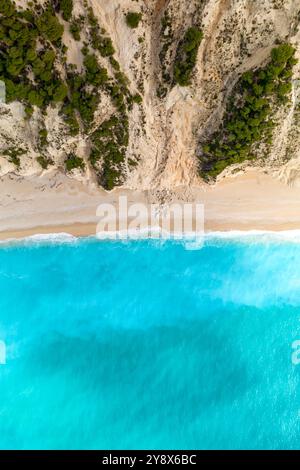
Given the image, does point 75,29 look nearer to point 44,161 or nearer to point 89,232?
point 44,161

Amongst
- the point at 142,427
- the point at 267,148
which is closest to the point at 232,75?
the point at 267,148

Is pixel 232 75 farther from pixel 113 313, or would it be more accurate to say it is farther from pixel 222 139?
pixel 113 313

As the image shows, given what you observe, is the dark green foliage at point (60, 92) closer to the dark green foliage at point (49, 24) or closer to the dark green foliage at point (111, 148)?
the dark green foliage at point (49, 24)

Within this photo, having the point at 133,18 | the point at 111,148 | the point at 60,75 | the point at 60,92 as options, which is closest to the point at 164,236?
the point at 111,148

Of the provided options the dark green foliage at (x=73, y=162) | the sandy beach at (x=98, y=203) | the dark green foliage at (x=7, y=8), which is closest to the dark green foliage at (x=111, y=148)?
the dark green foliage at (x=73, y=162)

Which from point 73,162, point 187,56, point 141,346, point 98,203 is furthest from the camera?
point 141,346

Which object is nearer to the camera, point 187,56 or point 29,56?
point 29,56
